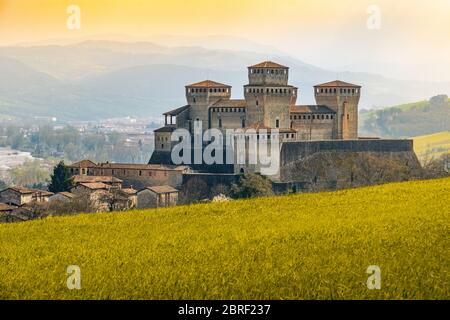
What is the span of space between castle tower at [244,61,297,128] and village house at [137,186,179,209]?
29.3ft

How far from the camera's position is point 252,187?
66.9 m

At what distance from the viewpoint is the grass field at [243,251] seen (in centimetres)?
1928

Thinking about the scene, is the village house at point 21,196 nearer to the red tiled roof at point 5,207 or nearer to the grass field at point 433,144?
the red tiled roof at point 5,207

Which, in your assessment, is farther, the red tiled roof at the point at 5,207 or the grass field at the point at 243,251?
the red tiled roof at the point at 5,207

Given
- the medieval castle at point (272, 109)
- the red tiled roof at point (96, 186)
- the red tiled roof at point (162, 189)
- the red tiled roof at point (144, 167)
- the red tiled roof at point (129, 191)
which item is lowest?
the red tiled roof at point (129, 191)

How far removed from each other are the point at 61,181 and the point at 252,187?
17.1 m

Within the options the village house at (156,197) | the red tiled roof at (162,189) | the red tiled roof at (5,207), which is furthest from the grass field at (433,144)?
the red tiled roof at (5,207)

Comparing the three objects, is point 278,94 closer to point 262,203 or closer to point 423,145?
point 262,203

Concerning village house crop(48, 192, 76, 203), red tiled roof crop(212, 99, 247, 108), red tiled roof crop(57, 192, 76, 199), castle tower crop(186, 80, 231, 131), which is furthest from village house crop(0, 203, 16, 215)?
red tiled roof crop(212, 99, 247, 108)

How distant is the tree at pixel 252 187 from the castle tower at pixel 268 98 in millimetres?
9147

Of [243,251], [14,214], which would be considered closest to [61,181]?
[14,214]

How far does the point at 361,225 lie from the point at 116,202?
44236 millimetres

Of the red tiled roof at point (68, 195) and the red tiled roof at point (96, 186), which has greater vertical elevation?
the red tiled roof at point (96, 186)

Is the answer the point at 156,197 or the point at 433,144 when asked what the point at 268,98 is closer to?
the point at 156,197
